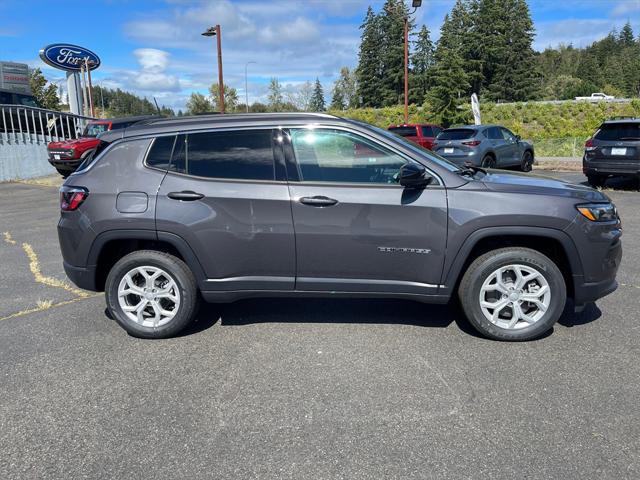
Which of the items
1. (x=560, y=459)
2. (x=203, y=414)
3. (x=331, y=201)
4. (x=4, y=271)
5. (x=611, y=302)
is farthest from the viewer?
(x=4, y=271)

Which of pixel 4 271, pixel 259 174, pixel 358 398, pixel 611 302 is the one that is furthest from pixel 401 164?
pixel 4 271

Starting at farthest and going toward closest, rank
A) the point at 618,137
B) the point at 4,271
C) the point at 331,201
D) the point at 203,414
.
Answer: the point at 618,137 → the point at 4,271 → the point at 331,201 → the point at 203,414

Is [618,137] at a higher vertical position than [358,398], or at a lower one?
higher

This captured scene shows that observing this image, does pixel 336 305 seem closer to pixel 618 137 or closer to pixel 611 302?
pixel 611 302

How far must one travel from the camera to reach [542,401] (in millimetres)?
3096

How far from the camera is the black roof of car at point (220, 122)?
157 inches

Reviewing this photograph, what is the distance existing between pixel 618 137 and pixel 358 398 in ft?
36.0

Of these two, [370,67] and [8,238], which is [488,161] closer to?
[8,238]

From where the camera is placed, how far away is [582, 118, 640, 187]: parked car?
11.1m

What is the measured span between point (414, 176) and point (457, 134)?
39.8 ft

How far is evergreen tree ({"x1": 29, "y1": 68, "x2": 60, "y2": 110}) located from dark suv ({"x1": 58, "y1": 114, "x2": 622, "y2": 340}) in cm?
6785

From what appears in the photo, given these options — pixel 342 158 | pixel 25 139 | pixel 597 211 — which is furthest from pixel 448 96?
pixel 342 158

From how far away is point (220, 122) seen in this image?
13.4ft

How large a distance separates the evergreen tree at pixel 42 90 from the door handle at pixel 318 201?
6869 centimetres
